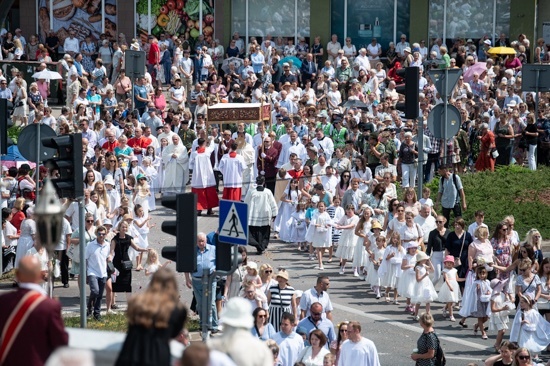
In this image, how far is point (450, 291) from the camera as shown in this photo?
21.6 m

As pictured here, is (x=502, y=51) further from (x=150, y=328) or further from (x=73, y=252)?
(x=150, y=328)

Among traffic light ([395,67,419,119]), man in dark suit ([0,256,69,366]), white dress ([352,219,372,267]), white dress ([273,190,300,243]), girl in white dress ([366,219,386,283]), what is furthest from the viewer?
white dress ([273,190,300,243])

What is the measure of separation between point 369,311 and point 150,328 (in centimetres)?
1310

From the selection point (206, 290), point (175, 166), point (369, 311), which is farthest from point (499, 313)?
point (175, 166)

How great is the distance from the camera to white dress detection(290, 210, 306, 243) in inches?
997

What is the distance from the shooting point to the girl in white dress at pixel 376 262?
2272 centimetres

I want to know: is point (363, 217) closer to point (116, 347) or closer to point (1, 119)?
point (1, 119)

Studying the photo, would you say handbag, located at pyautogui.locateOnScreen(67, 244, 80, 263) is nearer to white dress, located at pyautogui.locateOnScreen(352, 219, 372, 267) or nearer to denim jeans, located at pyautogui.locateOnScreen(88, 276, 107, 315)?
denim jeans, located at pyautogui.locateOnScreen(88, 276, 107, 315)

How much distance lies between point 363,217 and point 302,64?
612 inches

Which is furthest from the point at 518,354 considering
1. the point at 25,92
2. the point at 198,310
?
the point at 25,92

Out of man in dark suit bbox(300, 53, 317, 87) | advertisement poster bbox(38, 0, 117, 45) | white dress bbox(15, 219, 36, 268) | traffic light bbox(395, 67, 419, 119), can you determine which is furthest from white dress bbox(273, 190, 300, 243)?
advertisement poster bbox(38, 0, 117, 45)

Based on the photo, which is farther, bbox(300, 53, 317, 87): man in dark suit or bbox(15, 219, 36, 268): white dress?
bbox(300, 53, 317, 87): man in dark suit

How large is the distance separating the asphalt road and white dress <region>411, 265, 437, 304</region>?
33cm

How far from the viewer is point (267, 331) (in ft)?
57.7
